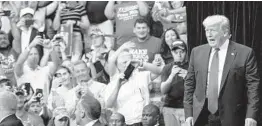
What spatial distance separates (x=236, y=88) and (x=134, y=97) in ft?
3.35

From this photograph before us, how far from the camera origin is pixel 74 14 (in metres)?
5.43

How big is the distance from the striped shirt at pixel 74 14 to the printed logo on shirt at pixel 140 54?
65cm

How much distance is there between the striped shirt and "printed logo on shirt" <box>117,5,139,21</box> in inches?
15.8

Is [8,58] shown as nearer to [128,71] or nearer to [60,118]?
[60,118]

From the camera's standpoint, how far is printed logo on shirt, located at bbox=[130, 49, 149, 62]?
512cm

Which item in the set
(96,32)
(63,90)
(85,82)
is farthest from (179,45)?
(63,90)

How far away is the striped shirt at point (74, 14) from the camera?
5398 mm

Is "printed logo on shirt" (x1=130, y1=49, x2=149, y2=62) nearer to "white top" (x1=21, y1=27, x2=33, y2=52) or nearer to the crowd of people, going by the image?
the crowd of people

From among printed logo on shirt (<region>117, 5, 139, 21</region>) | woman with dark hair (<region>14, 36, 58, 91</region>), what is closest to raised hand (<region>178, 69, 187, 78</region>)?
printed logo on shirt (<region>117, 5, 139, 21</region>)

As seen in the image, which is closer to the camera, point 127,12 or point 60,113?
point 127,12

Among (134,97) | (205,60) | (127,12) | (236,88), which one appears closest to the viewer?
(236,88)

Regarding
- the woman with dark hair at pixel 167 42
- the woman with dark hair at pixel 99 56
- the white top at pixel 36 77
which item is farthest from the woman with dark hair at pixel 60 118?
the woman with dark hair at pixel 167 42

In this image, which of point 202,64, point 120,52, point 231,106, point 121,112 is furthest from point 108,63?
point 231,106

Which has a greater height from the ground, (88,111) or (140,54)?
(140,54)
